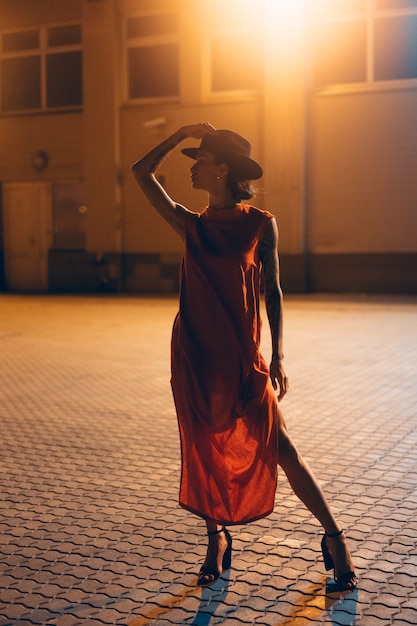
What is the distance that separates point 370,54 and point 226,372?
17.5 meters

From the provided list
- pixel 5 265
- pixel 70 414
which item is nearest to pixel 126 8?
pixel 5 265

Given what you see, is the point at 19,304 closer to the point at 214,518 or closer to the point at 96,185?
the point at 96,185

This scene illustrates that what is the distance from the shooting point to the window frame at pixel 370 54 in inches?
752

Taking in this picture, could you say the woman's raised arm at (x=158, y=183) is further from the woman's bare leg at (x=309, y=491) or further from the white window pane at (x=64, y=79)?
the white window pane at (x=64, y=79)

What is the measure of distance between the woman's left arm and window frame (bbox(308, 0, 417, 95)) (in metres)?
16.6

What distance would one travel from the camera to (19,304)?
18656mm

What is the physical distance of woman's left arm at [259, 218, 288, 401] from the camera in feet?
11.5

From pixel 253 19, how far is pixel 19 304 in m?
8.62

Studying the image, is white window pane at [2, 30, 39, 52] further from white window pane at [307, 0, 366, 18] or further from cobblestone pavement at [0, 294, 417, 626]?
cobblestone pavement at [0, 294, 417, 626]

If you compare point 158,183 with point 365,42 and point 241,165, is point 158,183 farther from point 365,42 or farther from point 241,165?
point 365,42

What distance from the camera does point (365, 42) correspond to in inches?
768

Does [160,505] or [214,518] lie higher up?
[214,518]

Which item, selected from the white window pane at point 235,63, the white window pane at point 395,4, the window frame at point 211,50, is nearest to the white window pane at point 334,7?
the white window pane at point 395,4

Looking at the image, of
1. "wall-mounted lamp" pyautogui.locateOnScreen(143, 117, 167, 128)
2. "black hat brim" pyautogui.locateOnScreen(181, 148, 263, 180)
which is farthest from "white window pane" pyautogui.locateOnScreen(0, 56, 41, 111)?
"black hat brim" pyautogui.locateOnScreen(181, 148, 263, 180)
